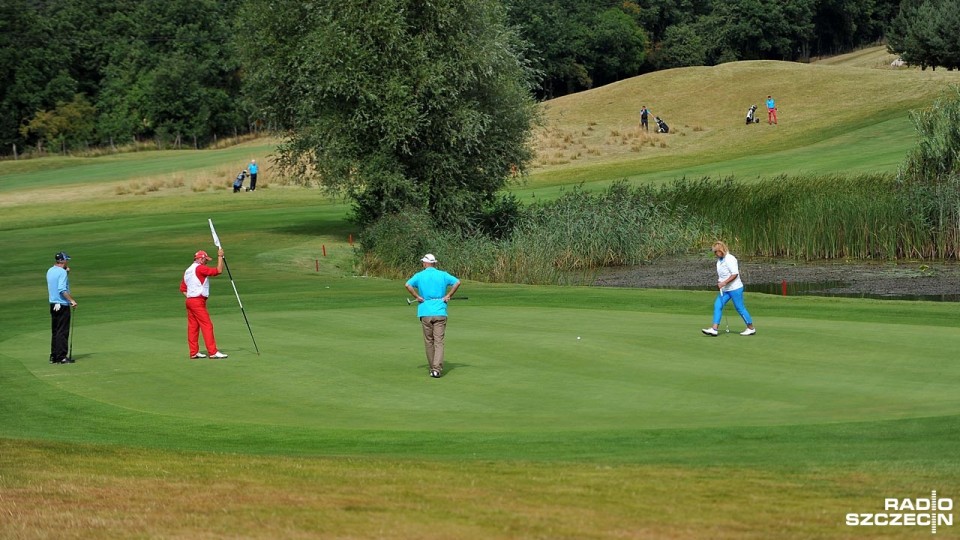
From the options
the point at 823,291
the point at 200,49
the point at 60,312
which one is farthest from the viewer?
the point at 200,49

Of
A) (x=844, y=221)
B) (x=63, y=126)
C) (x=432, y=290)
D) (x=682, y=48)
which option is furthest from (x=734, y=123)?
(x=432, y=290)

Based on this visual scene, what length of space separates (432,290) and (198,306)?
15.3ft

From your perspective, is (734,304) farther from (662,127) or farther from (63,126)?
(63,126)

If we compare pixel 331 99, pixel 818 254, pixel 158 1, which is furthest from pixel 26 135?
pixel 818 254

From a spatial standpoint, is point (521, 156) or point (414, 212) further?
point (521, 156)

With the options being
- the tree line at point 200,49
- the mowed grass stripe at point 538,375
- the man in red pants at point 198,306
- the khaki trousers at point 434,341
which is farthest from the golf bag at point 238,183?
the khaki trousers at point 434,341

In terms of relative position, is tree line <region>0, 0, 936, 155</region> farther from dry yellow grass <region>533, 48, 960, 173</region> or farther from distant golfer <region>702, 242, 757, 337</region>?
distant golfer <region>702, 242, 757, 337</region>

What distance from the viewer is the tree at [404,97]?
143 feet

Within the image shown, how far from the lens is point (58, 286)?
22703 mm

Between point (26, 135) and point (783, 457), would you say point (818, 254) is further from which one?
point (26, 135)

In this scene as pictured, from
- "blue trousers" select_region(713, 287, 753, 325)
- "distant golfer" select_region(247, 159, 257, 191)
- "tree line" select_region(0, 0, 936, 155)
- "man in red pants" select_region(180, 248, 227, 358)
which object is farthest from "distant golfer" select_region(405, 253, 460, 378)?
"tree line" select_region(0, 0, 936, 155)

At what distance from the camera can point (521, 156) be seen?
4706 centimetres

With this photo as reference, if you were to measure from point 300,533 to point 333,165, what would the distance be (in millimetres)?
34228

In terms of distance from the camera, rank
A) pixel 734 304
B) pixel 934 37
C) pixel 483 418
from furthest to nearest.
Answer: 1. pixel 934 37
2. pixel 734 304
3. pixel 483 418
